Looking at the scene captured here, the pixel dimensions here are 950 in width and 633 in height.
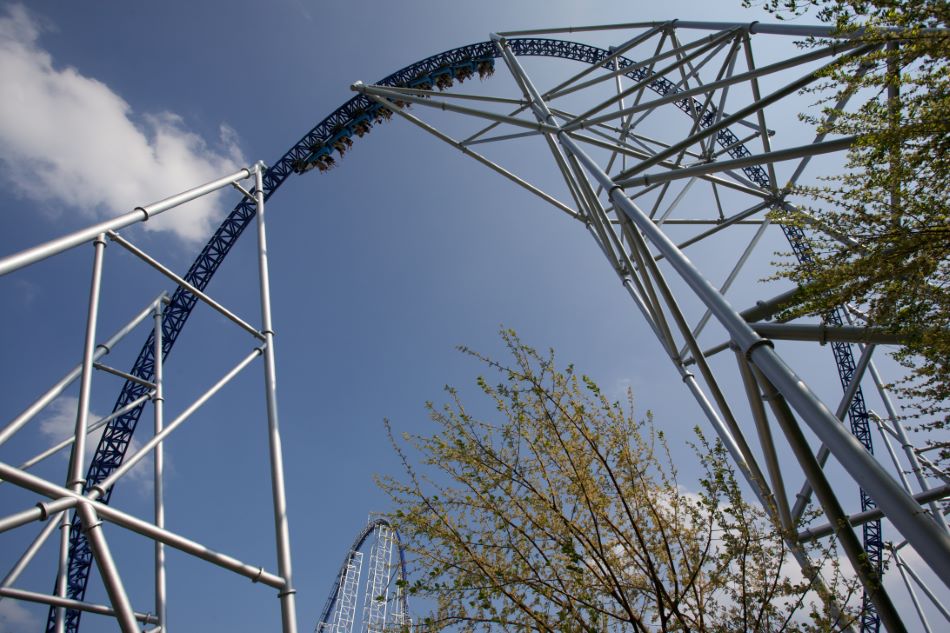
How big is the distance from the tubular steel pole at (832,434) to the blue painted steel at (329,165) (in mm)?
10330

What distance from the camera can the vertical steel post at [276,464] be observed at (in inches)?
154

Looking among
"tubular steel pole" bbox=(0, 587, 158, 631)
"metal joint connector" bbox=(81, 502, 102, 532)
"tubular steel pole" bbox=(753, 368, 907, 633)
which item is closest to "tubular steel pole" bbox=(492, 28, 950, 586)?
"tubular steel pole" bbox=(753, 368, 907, 633)

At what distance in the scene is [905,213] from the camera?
295 centimetres

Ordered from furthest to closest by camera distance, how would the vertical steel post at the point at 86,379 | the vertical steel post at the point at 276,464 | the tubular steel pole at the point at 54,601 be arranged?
1. the tubular steel pole at the point at 54,601
2. the vertical steel post at the point at 276,464
3. the vertical steel post at the point at 86,379

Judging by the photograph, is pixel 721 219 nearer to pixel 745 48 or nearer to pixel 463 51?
pixel 745 48

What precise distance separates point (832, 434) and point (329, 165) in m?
14.7

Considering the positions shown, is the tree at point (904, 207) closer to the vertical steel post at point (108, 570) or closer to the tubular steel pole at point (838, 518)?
the tubular steel pole at point (838, 518)

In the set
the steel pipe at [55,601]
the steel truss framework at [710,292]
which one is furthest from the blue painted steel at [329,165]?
the steel pipe at [55,601]

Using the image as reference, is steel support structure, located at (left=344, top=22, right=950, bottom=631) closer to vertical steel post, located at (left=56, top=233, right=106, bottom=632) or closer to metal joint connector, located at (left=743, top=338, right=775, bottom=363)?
metal joint connector, located at (left=743, top=338, right=775, bottom=363)

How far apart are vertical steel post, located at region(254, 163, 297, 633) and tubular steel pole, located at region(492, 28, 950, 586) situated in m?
3.52

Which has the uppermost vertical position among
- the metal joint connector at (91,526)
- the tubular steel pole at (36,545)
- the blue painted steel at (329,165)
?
the blue painted steel at (329,165)

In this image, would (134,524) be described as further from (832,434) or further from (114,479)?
(832,434)

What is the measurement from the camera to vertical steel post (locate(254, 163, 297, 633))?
3900mm

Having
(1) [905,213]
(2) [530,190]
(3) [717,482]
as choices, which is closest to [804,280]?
(1) [905,213]
